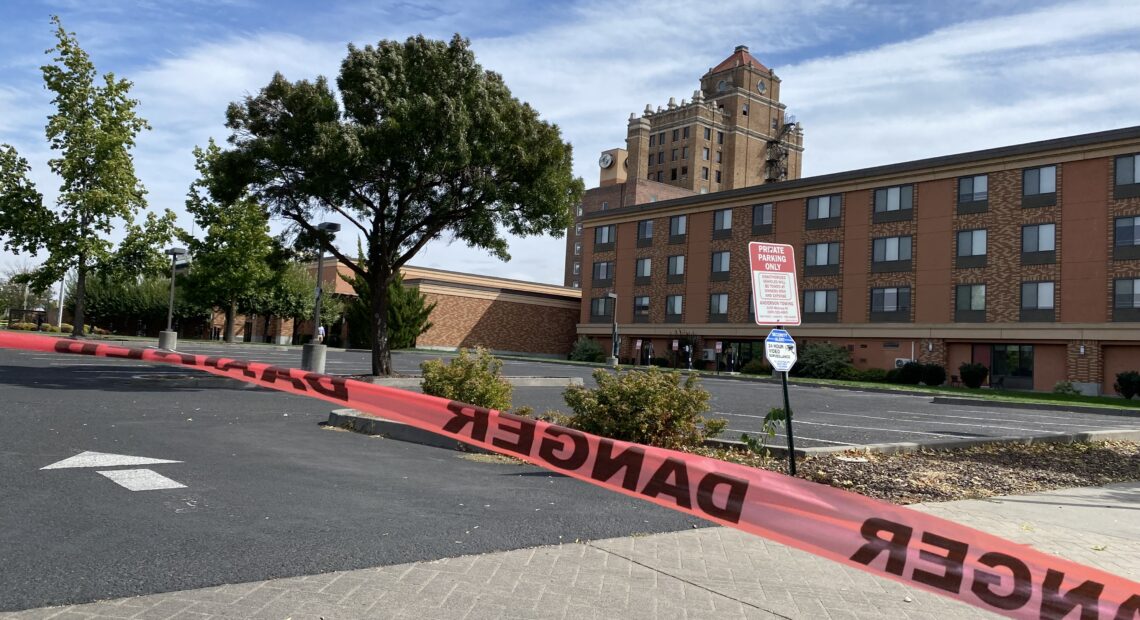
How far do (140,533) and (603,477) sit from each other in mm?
3201

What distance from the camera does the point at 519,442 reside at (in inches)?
163

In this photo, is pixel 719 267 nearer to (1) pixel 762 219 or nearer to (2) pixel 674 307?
(1) pixel 762 219

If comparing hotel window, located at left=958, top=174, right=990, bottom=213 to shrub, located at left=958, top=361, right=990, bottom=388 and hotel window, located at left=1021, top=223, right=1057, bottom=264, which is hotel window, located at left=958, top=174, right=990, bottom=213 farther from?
shrub, located at left=958, top=361, right=990, bottom=388

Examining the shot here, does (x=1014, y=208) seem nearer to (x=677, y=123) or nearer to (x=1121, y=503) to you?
(x=1121, y=503)

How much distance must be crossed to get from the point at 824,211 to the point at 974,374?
1349 centimetres

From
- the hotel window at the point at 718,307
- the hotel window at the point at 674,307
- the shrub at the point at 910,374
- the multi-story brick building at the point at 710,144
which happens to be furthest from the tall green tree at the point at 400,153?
the multi-story brick building at the point at 710,144

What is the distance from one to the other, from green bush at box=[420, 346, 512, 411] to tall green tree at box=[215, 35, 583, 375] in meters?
7.71

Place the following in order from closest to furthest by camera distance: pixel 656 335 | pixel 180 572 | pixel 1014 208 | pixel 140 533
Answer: pixel 180 572 < pixel 140 533 < pixel 1014 208 < pixel 656 335

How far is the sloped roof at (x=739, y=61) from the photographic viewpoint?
99.6 metres

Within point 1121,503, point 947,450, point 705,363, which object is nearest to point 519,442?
point 1121,503

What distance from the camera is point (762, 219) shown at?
175 ft

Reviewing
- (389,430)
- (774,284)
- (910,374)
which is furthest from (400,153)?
(910,374)

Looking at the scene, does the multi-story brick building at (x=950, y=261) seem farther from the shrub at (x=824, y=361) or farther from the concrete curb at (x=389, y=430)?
the concrete curb at (x=389, y=430)

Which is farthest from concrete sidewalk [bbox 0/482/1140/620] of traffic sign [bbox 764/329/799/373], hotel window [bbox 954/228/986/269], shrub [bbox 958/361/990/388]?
hotel window [bbox 954/228/986/269]
